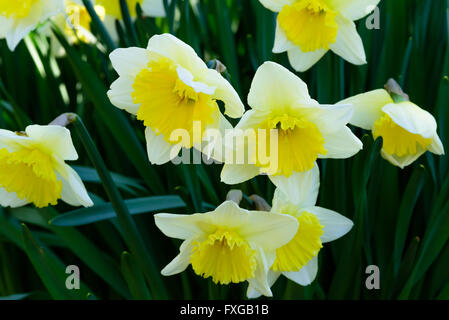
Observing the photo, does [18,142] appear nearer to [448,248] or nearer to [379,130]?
[379,130]

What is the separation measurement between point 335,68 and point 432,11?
1.82 ft

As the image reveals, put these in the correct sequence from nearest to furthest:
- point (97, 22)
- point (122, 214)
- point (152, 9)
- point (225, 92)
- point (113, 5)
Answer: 1. point (225, 92)
2. point (122, 214)
3. point (97, 22)
4. point (113, 5)
5. point (152, 9)

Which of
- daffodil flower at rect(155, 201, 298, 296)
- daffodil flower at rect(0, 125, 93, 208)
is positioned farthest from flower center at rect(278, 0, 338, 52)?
daffodil flower at rect(0, 125, 93, 208)

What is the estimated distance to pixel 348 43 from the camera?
127cm

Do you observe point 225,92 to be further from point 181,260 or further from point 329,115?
point 181,260

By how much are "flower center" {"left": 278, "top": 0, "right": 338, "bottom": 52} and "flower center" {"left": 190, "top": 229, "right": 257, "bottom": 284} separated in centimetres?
50

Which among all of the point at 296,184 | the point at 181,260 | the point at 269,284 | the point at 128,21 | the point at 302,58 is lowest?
the point at 269,284

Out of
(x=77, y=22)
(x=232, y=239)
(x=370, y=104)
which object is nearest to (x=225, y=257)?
(x=232, y=239)

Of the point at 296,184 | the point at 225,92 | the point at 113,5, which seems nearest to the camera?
the point at 225,92

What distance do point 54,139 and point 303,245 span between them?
577mm

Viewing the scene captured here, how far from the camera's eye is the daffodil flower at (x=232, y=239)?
3.39 feet

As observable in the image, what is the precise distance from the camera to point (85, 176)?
1.43 m

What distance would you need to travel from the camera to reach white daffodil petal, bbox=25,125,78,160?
1.04 metres

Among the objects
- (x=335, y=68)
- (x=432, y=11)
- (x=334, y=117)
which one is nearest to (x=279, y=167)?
(x=334, y=117)
